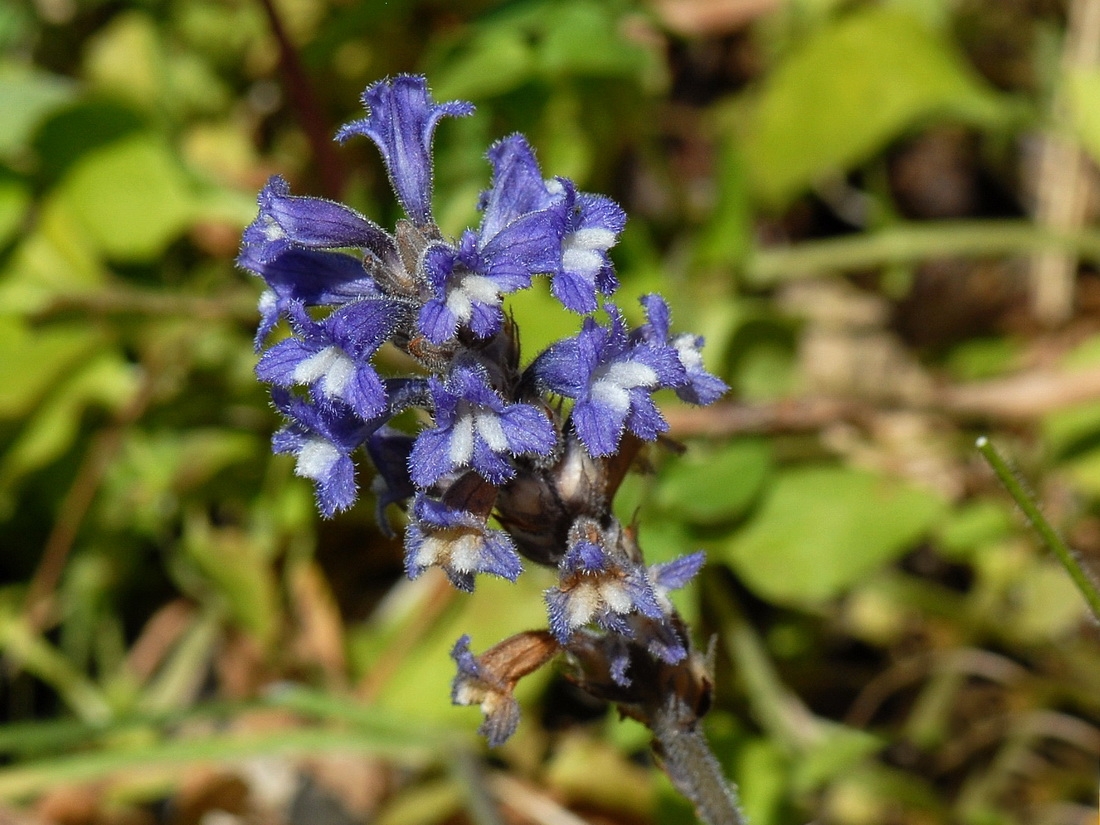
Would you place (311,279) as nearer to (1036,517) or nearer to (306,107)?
(1036,517)

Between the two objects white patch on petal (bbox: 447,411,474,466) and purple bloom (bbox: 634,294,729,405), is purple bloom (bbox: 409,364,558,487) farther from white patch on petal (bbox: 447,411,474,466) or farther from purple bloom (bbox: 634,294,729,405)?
purple bloom (bbox: 634,294,729,405)

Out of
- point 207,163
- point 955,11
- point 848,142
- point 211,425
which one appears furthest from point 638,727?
point 955,11

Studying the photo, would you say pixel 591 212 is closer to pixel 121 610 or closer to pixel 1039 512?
pixel 1039 512

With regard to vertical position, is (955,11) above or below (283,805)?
above

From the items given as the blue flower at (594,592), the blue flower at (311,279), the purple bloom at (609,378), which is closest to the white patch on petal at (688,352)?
the purple bloom at (609,378)

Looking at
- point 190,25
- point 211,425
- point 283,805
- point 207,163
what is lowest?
point 283,805

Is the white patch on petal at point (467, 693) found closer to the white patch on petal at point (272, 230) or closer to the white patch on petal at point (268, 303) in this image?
the white patch on petal at point (268, 303)
